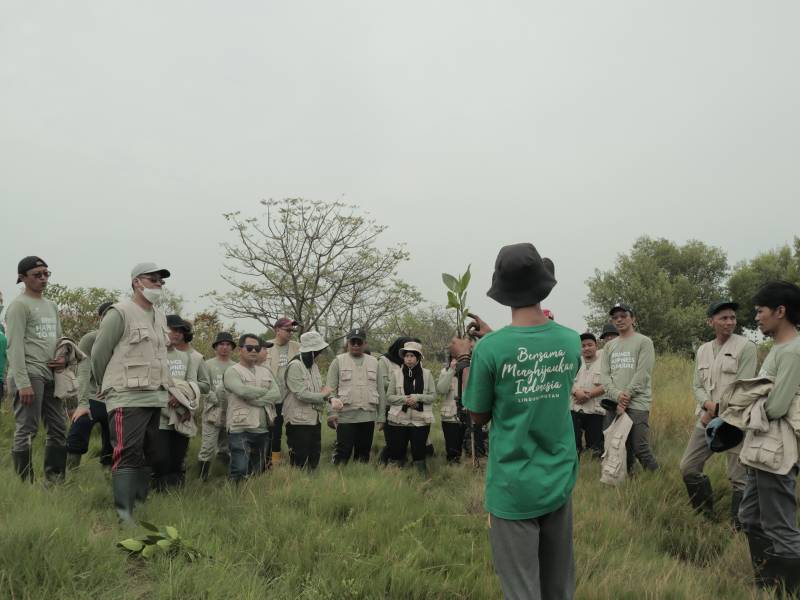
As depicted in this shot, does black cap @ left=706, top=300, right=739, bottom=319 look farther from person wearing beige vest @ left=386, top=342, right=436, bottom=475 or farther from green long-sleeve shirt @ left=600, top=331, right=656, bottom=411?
person wearing beige vest @ left=386, top=342, right=436, bottom=475

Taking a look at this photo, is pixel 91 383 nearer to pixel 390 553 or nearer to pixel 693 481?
pixel 390 553

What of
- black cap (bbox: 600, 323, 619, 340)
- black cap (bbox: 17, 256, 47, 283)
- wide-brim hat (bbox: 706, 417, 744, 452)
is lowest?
wide-brim hat (bbox: 706, 417, 744, 452)

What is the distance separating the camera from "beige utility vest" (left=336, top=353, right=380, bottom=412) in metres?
7.24

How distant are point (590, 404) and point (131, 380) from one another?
19.8 feet

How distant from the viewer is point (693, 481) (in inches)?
214

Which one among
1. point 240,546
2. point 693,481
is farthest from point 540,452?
point 693,481

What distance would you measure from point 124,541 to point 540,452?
2.64 meters

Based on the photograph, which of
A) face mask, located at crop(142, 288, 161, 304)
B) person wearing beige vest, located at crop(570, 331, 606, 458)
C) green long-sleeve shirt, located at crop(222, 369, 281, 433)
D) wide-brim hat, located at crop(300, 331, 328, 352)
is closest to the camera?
face mask, located at crop(142, 288, 161, 304)

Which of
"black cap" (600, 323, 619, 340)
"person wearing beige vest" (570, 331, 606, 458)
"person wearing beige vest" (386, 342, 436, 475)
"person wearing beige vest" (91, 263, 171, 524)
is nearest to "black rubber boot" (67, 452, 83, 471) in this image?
"person wearing beige vest" (91, 263, 171, 524)

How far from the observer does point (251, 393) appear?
6113 millimetres

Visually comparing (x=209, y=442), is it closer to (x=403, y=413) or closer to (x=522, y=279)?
(x=403, y=413)

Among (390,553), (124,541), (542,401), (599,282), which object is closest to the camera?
(542,401)

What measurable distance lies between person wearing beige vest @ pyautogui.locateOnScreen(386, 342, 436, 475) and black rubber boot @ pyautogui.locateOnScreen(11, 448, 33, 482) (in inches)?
158

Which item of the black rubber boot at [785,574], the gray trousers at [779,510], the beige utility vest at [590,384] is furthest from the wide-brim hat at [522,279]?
the beige utility vest at [590,384]
